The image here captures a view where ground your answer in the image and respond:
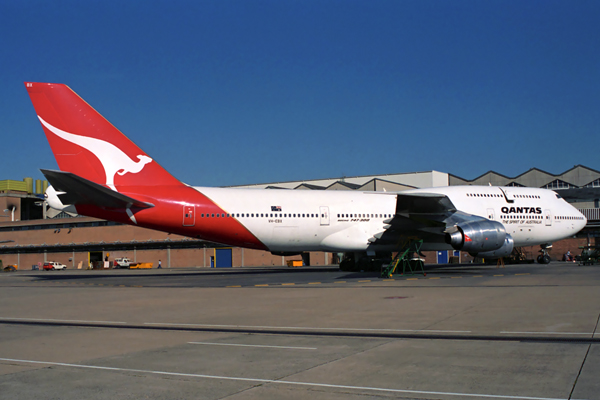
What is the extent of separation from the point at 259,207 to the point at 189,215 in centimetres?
370

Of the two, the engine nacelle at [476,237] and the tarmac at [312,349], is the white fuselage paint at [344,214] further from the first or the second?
the tarmac at [312,349]

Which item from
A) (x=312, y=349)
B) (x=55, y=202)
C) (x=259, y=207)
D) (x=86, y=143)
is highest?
(x=86, y=143)

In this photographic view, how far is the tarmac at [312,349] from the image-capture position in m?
5.35

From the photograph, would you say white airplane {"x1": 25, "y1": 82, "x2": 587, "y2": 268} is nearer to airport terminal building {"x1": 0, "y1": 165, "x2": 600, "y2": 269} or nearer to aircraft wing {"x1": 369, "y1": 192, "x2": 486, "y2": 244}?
aircraft wing {"x1": 369, "y1": 192, "x2": 486, "y2": 244}

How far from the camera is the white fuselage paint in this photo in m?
27.2

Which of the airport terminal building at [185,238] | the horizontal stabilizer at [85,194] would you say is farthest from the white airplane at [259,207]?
the airport terminal building at [185,238]

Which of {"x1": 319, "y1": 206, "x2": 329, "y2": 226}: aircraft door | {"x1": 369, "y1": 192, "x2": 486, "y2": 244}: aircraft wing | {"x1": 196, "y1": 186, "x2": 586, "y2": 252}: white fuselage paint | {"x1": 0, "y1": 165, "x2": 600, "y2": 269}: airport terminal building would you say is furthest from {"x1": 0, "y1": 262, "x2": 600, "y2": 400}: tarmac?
{"x1": 0, "y1": 165, "x2": 600, "y2": 269}: airport terminal building

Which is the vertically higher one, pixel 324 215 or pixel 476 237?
pixel 324 215

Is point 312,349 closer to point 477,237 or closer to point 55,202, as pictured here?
point 477,237

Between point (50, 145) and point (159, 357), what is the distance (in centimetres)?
2042

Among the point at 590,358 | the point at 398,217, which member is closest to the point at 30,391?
the point at 590,358

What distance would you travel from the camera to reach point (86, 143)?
81.3ft

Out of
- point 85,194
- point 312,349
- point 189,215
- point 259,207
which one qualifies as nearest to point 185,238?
point 259,207

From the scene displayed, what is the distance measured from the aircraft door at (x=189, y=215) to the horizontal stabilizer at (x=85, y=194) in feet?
5.42
